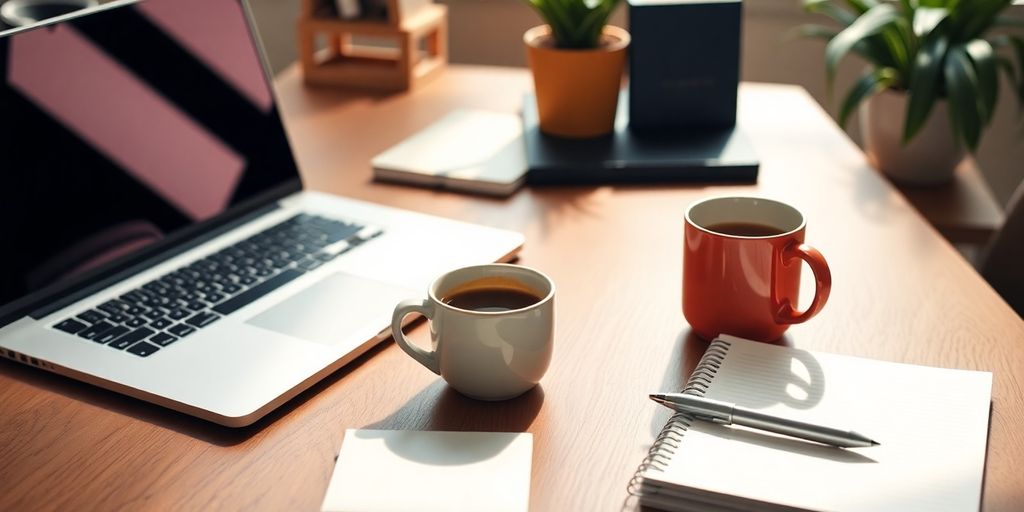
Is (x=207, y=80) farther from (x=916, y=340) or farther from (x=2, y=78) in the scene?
(x=916, y=340)

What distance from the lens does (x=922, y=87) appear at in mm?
1354

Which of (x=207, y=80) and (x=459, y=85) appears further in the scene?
(x=459, y=85)

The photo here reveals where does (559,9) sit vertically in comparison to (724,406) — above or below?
above

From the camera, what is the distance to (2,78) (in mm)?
842

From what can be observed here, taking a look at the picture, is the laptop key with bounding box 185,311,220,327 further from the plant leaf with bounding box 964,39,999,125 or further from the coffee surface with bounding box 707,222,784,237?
the plant leaf with bounding box 964,39,999,125

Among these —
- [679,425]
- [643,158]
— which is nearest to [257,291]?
[679,425]

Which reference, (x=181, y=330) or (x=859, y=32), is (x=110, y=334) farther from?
(x=859, y=32)

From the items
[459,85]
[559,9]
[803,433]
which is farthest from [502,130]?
[803,433]

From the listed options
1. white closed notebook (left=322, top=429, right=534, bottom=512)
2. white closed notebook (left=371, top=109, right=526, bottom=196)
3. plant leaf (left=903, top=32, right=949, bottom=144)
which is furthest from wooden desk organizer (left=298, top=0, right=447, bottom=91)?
white closed notebook (left=322, top=429, right=534, bottom=512)

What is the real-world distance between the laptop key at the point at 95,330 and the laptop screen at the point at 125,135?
70mm

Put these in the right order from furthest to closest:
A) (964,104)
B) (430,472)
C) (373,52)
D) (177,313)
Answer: (373,52) → (964,104) → (177,313) → (430,472)

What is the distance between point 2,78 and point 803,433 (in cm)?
A: 72

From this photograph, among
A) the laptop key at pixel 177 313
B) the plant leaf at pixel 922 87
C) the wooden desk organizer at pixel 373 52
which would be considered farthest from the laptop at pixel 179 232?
the plant leaf at pixel 922 87

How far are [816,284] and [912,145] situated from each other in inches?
30.4
